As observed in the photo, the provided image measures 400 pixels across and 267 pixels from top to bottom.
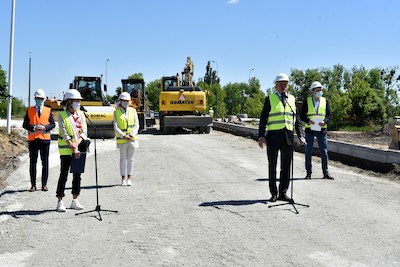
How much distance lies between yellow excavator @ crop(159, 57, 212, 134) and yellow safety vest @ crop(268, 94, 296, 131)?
1845 centimetres

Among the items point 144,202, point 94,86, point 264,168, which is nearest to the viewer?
point 144,202

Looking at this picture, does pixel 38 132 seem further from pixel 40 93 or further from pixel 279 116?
pixel 279 116

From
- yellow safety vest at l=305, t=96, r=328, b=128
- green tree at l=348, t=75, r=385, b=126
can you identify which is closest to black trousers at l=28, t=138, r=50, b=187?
yellow safety vest at l=305, t=96, r=328, b=128

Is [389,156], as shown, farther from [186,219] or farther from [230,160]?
[186,219]

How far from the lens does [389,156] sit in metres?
11.1

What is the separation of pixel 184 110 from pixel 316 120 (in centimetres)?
1683

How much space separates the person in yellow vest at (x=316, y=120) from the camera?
404 inches

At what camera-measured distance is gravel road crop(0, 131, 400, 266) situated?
198 inches

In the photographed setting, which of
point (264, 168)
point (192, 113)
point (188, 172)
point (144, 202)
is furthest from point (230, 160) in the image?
point (192, 113)

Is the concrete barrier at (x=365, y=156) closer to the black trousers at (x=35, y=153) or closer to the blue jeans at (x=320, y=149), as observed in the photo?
the blue jeans at (x=320, y=149)

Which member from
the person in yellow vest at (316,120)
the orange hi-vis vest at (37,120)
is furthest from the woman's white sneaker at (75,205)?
the person in yellow vest at (316,120)

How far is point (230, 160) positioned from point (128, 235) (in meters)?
8.05

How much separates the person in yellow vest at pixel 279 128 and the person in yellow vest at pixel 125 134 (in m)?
2.91

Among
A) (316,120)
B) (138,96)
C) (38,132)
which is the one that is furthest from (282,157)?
(138,96)
